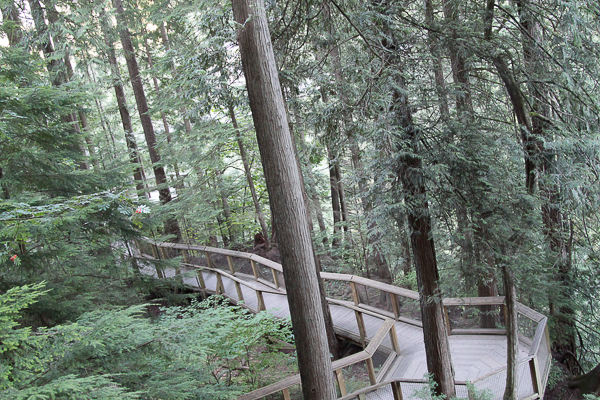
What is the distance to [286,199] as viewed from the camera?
378 centimetres

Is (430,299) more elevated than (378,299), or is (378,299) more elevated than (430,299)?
(430,299)

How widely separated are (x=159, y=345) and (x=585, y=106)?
6224 millimetres

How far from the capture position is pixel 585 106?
5.20 meters

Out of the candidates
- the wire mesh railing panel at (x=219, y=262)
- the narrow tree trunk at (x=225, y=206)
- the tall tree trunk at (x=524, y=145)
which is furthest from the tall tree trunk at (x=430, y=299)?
the narrow tree trunk at (x=225, y=206)

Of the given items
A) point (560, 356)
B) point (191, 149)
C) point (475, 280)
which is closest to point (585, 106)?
point (475, 280)

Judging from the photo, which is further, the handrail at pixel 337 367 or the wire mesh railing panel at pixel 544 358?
the wire mesh railing panel at pixel 544 358

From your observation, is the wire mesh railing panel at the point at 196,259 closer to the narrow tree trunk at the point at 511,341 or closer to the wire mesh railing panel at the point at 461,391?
the wire mesh railing panel at the point at 461,391

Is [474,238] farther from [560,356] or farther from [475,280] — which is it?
[560,356]

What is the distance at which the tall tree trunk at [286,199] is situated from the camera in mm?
3771

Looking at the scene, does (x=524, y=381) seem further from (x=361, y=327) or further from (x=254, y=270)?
(x=254, y=270)

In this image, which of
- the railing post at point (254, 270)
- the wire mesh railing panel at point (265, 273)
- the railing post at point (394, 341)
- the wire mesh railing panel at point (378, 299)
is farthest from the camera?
the wire mesh railing panel at point (265, 273)

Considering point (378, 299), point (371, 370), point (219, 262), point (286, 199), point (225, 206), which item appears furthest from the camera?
point (225, 206)

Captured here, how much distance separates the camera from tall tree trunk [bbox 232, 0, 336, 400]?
377 cm

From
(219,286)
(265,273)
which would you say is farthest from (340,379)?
(265,273)
